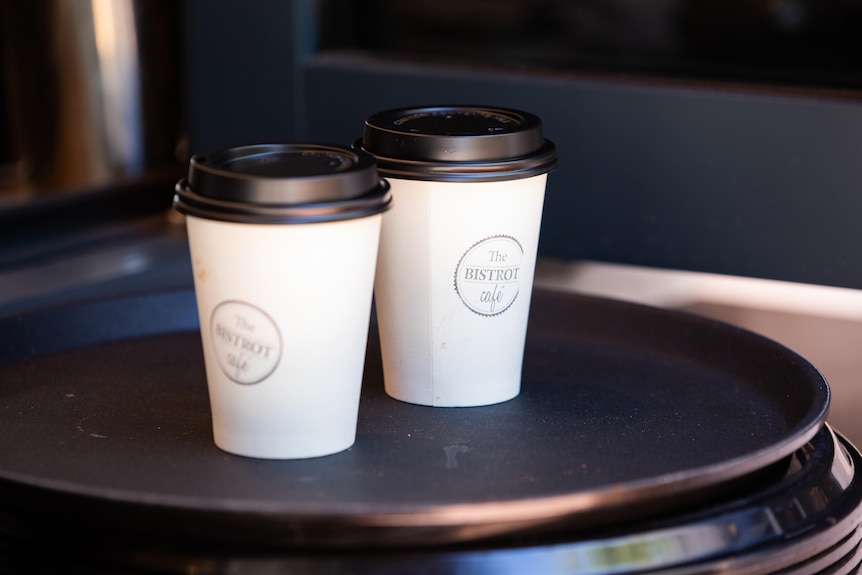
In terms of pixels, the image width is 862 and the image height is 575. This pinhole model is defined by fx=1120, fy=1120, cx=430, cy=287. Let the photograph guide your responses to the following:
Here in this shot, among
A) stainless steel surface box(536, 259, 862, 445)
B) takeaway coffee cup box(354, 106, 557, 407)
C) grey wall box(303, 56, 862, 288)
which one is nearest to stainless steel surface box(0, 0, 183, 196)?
grey wall box(303, 56, 862, 288)

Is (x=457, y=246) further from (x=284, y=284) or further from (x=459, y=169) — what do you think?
(x=284, y=284)

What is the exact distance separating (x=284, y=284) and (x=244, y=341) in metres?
0.05

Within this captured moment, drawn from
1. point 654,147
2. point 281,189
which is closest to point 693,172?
point 654,147

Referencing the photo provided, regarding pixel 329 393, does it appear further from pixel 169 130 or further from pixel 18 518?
pixel 169 130

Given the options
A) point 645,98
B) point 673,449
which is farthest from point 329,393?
point 645,98

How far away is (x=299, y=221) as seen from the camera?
2.01ft

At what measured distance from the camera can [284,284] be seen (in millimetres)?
638

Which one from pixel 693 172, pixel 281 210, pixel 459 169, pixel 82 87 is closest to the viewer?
pixel 281 210

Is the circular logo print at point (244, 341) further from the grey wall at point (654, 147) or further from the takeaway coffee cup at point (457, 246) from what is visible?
the grey wall at point (654, 147)

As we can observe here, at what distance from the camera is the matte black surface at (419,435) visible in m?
0.57

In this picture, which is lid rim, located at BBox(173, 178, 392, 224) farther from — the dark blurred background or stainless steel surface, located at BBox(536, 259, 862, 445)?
stainless steel surface, located at BBox(536, 259, 862, 445)

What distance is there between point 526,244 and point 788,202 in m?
0.54

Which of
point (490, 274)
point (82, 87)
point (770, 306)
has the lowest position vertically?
point (770, 306)

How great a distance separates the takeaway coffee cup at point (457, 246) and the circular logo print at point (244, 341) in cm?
15
